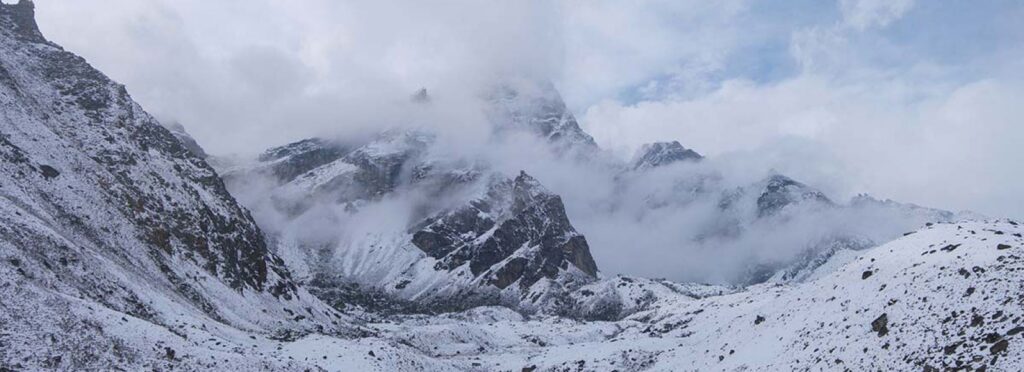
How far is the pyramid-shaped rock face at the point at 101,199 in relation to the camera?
71.2 metres

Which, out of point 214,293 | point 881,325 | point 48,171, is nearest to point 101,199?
point 48,171

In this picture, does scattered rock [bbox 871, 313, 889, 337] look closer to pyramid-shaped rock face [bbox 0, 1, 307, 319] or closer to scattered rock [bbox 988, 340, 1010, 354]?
scattered rock [bbox 988, 340, 1010, 354]

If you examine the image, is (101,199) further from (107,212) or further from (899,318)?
(899,318)

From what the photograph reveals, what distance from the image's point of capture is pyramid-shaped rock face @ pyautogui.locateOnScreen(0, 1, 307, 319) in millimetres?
71250

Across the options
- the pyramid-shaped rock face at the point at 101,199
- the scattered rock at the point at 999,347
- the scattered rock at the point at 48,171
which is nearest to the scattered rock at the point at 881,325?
the scattered rock at the point at 999,347

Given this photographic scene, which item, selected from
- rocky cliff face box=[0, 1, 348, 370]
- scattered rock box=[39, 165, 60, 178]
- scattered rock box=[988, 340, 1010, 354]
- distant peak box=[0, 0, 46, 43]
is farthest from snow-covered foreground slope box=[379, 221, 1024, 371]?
distant peak box=[0, 0, 46, 43]

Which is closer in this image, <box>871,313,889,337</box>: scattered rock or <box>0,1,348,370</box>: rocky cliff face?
<box>871,313,889,337</box>: scattered rock

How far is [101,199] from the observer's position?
103 metres

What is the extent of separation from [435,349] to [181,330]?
6559cm

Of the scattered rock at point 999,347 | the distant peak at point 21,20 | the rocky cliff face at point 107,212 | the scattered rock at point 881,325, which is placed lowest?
the scattered rock at point 999,347

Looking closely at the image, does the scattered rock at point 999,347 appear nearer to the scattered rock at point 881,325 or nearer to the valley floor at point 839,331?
the valley floor at point 839,331

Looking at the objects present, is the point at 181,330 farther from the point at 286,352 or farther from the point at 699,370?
the point at 699,370

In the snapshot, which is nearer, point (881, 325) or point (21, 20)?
point (881, 325)

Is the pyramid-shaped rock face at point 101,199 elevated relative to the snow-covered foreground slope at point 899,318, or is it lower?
elevated
